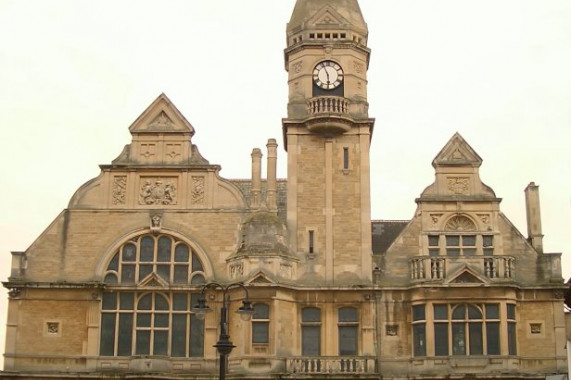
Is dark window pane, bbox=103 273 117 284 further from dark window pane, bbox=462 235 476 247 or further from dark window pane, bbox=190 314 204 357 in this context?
dark window pane, bbox=462 235 476 247

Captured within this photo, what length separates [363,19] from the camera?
147 feet

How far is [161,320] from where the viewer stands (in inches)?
1602

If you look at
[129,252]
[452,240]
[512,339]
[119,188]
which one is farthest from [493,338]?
[119,188]

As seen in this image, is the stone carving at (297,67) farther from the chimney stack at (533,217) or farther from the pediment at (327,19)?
the chimney stack at (533,217)

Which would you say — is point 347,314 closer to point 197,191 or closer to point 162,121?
point 197,191

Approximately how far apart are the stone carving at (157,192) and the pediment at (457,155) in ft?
36.1

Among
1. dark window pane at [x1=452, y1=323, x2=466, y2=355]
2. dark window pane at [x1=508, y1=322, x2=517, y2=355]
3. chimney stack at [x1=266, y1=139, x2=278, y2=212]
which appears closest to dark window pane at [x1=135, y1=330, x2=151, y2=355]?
chimney stack at [x1=266, y1=139, x2=278, y2=212]

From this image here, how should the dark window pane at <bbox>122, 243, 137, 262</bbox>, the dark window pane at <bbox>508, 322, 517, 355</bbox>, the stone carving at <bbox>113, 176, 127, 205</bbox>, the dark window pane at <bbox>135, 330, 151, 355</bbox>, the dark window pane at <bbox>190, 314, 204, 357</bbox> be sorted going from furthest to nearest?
the stone carving at <bbox>113, 176, 127, 205</bbox>
the dark window pane at <bbox>122, 243, 137, 262</bbox>
the dark window pane at <bbox>135, 330, 151, 355</bbox>
the dark window pane at <bbox>190, 314, 204, 357</bbox>
the dark window pane at <bbox>508, 322, 517, 355</bbox>

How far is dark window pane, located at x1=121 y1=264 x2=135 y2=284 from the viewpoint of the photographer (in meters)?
41.0

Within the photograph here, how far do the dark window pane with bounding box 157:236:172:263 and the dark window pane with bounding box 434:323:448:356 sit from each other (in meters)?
11.2

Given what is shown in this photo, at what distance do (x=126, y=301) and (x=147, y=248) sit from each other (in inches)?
92.2

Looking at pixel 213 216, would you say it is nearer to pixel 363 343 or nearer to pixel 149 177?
pixel 149 177

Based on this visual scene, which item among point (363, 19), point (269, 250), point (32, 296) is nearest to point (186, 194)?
point (269, 250)

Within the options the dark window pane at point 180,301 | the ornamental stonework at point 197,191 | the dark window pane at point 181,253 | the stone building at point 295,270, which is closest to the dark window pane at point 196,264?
the stone building at point 295,270
